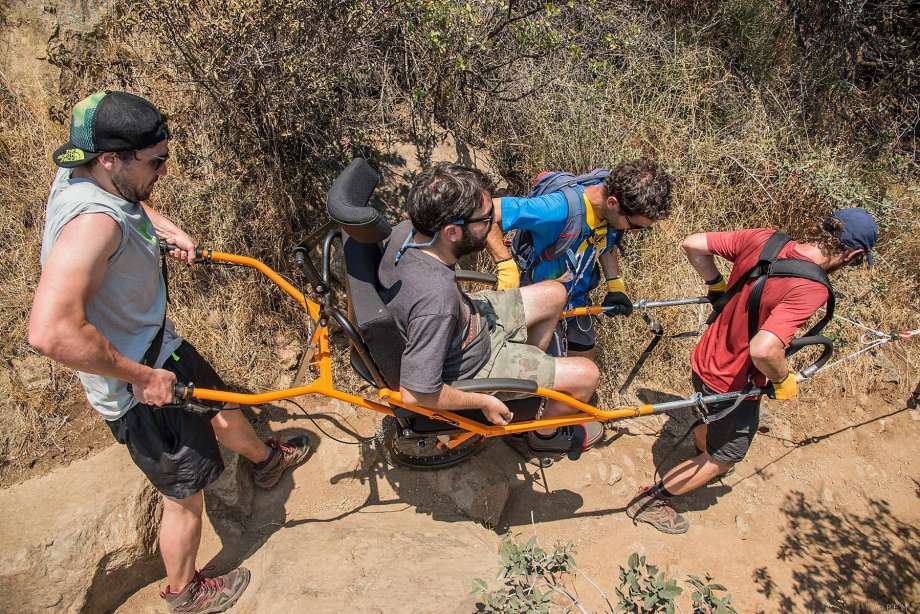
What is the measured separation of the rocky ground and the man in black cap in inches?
18.5

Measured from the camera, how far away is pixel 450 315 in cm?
232

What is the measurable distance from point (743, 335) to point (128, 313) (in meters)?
2.89

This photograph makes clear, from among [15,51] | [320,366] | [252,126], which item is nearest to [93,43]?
[15,51]

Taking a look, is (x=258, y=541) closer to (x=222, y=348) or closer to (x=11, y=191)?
(x=222, y=348)

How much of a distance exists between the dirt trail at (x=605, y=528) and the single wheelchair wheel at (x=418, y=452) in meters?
0.13

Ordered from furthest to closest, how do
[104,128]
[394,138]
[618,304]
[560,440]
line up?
1. [394,138]
2. [618,304]
3. [560,440]
4. [104,128]

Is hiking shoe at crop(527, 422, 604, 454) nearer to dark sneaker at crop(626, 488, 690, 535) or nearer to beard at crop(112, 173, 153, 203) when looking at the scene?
dark sneaker at crop(626, 488, 690, 535)

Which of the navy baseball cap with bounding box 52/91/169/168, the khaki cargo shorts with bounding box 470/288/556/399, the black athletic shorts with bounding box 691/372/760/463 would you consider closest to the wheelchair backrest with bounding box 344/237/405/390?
the khaki cargo shorts with bounding box 470/288/556/399

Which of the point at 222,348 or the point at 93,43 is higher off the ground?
the point at 93,43

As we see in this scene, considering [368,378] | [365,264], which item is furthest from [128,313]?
[368,378]

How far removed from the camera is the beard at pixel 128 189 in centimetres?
209

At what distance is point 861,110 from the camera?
19.6 ft

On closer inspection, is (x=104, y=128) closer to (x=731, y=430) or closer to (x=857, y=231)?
(x=857, y=231)

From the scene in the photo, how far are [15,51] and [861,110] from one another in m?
7.98
